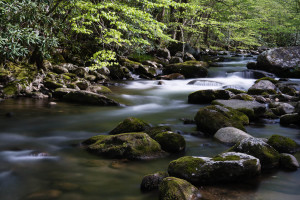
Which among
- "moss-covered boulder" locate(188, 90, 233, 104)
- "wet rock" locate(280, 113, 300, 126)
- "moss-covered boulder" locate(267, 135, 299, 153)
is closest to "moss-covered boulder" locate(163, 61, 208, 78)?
"moss-covered boulder" locate(188, 90, 233, 104)

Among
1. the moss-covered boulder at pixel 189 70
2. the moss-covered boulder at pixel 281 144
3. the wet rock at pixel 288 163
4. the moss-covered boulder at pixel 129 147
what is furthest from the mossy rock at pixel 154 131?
the moss-covered boulder at pixel 189 70

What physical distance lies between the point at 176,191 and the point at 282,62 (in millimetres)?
14749

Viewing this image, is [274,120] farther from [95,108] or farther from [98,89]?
[98,89]

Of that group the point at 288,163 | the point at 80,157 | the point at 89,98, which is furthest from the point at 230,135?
the point at 89,98

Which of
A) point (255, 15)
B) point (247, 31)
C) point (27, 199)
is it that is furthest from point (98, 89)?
point (255, 15)

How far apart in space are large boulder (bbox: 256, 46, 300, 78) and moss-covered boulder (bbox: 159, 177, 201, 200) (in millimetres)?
14184

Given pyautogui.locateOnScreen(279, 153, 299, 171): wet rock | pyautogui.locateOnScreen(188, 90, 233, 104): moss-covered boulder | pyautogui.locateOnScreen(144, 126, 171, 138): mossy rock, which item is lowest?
pyautogui.locateOnScreen(279, 153, 299, 171): wet rock

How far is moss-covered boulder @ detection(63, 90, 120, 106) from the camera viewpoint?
27.7ft

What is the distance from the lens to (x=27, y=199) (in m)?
2.99

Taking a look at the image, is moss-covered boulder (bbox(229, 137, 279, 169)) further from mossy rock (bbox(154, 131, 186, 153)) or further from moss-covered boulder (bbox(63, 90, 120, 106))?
moss-covered boulder (bbox(63, 90, 120, 106))

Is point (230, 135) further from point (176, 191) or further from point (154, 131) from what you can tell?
point (176, 191)

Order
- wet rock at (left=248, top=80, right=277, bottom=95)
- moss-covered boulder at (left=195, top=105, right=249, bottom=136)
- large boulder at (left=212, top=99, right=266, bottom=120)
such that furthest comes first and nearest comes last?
wet rock at (left=248, top=80, right=277, bottom=95) < large boulder at (left=212, top=99, right=266, bottom=120) < moss-covered boulder at (left=195, top=105, right=249, bottom=136)

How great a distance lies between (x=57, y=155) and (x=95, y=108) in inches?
145

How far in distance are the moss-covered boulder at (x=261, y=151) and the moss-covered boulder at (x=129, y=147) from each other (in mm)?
1307
